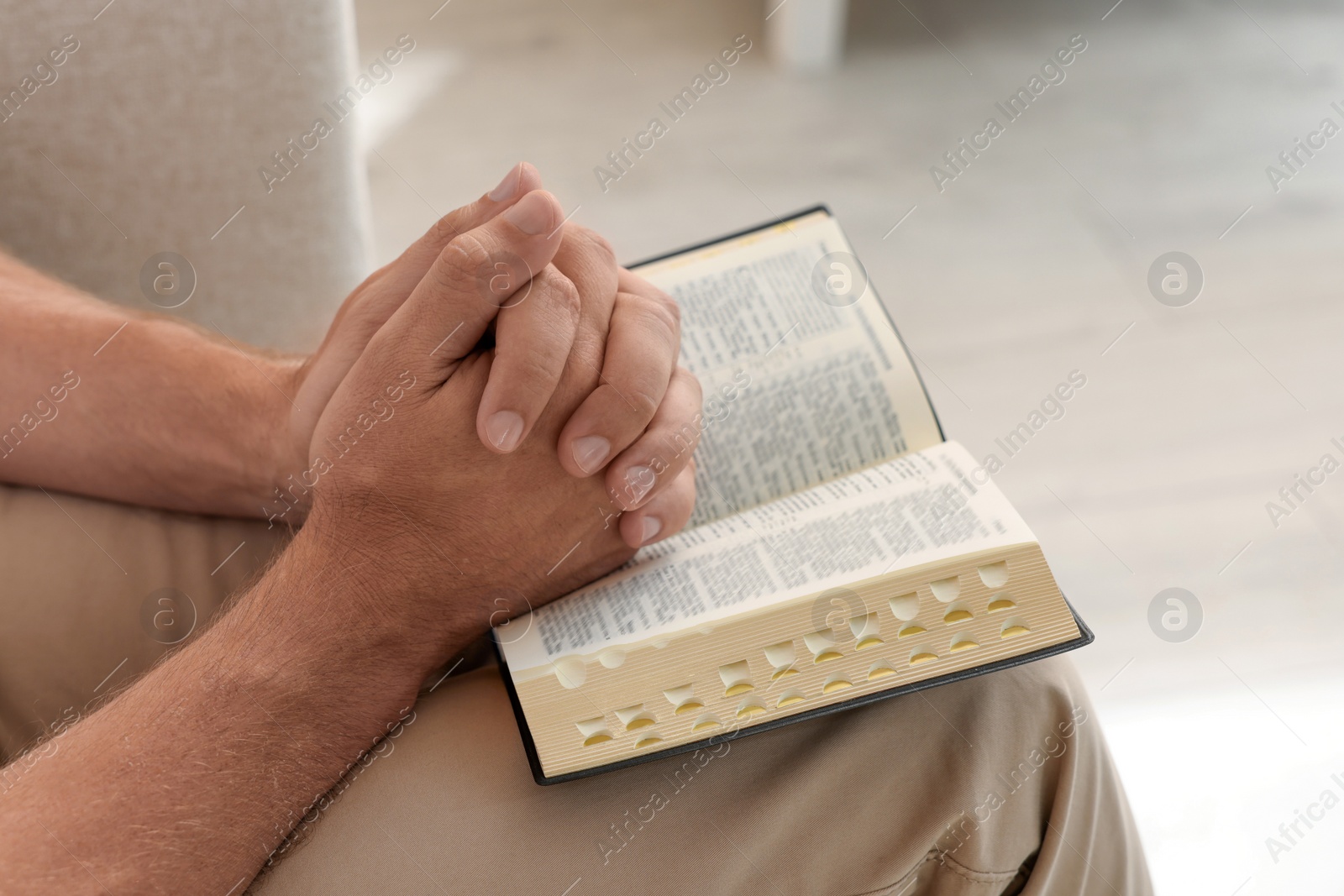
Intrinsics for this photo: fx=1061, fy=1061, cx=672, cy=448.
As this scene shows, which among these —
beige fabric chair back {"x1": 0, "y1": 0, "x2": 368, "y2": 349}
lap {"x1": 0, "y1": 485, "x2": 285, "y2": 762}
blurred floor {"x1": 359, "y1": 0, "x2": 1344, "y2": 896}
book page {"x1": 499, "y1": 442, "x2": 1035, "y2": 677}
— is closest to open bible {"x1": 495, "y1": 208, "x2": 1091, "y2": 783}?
book page {"x1": 499, "y1": 442, "x2": 1035, "y2": 677}

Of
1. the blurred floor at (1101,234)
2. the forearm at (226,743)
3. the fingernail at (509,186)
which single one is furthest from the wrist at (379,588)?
the blurred floor at (1101,234)

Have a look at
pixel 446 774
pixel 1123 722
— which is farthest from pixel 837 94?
pixel 446 774

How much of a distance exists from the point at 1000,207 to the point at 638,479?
1.32 metres

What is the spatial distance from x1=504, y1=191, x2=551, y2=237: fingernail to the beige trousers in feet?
0.90

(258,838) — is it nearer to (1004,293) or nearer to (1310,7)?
(1004,293)

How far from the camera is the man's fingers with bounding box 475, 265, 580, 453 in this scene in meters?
0.62

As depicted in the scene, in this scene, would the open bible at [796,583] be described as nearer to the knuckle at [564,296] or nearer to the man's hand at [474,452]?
the man's hand at [474,452]

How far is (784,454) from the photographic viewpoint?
0.76 m

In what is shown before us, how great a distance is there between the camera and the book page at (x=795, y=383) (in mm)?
751

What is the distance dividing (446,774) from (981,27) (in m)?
2.08

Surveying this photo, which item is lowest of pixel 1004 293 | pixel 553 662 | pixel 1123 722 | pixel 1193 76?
pixel 1123 722

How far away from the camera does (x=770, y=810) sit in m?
0.57

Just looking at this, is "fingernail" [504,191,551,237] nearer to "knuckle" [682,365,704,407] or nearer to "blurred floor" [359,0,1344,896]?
"knuckle" [682,365,704,407]

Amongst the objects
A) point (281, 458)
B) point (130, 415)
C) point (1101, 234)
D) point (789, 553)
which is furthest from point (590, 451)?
point (1101, 234)
